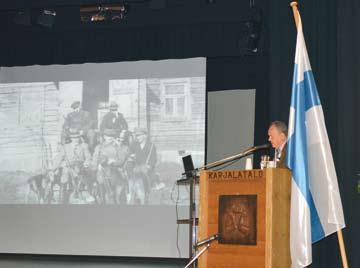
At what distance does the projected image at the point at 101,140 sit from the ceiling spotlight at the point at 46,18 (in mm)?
816

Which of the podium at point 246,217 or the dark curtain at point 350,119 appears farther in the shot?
the dark curtain at point 350,119

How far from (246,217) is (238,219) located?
0.06 meters

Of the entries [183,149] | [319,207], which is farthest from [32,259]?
[319,207]

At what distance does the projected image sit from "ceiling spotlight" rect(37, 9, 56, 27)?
2.68 feet

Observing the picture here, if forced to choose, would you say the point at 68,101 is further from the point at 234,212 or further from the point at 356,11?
the point at 234,212

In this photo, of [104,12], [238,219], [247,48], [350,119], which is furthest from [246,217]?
[104,12]

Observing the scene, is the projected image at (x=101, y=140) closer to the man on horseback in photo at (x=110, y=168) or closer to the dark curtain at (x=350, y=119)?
the man on horseback in photo at (x=110, y=168)

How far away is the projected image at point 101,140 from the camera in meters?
8.38

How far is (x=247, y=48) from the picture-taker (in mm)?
8156

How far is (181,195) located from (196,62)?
1744mm

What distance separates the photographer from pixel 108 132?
854cm

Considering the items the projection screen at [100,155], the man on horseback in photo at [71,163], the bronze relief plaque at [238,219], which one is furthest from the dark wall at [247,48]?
the bronze relief plaque at [238,219]

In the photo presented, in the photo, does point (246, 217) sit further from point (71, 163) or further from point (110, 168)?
point (71, 163)

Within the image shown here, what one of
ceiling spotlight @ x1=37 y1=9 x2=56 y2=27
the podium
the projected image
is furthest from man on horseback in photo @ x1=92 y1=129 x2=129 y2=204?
the podium
